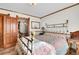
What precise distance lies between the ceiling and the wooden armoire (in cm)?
13

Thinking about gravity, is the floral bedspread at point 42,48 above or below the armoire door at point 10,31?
below

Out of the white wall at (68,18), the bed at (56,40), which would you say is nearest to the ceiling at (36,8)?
the white wall at (68,18)

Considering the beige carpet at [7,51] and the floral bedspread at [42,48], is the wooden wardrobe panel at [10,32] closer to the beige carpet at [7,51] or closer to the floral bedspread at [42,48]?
the beige carpet at [7,51]

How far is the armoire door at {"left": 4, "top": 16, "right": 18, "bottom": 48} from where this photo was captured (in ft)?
3.58

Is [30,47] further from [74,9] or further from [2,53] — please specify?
[74,9]

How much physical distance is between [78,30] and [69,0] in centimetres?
35

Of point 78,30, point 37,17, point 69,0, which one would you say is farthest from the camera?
point 37,17

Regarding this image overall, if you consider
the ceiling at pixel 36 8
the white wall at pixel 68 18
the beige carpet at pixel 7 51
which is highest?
the ceiling at pixel 36 8

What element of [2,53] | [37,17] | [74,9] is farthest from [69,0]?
[2,53]

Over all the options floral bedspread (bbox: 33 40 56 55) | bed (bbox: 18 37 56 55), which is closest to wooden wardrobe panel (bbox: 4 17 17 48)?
bed (bbox: 18 37 56 55)

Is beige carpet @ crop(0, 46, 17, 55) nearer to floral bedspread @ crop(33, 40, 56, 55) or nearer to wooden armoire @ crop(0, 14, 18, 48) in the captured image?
wooden armoire @ crop(0, 14, 18, 48)

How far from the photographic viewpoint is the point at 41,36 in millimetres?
1170

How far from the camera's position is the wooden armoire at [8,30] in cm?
105

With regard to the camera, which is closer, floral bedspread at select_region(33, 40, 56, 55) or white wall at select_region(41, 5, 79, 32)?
white wall at select_region(41, 5, 79, 32)
